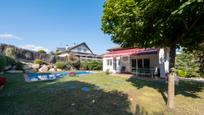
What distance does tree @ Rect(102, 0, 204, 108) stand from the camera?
7.02 meters

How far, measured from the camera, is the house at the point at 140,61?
21.9 metres

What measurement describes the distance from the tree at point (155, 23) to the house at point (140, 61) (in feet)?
34.9

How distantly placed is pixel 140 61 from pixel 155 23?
20.1 metres

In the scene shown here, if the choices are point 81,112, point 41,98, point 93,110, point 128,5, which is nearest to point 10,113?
point 41,98

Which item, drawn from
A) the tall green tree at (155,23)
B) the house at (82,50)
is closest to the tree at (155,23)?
the tall green tree at (155,23)

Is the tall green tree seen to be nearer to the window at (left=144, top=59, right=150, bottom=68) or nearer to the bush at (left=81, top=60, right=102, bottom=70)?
the window at (left=144, top=59, right=150, bottom=68)

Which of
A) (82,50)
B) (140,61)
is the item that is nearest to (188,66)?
(140,61)

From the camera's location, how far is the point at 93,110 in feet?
25.1

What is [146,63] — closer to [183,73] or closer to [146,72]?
[146,72]

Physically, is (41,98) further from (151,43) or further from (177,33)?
(177,33)

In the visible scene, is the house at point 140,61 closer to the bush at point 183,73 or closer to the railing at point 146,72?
the railing at point 146,72

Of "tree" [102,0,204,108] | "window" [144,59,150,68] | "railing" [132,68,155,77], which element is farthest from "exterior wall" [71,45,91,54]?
"tree" [102,0,204,108]

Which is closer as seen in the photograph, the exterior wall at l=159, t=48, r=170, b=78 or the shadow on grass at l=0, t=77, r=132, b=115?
the shadow on grass at l=0, t=77, r=132, b=115

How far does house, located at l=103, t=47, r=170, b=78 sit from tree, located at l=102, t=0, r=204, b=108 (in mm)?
10638
